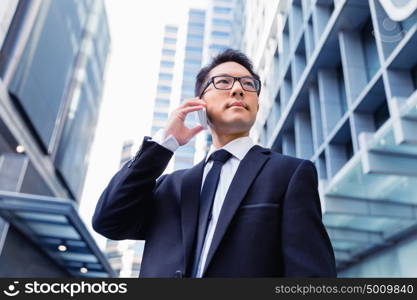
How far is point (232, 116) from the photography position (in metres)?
2.00

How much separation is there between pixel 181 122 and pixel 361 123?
869 centimetres

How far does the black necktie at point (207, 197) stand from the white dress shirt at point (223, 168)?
19 millimetres

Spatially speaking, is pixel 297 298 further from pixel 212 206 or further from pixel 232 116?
pixel 232 116

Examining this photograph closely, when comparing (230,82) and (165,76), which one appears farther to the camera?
(165,76)

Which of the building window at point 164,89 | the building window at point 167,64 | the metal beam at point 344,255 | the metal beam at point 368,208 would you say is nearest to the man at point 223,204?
the metal beam at point 368,208

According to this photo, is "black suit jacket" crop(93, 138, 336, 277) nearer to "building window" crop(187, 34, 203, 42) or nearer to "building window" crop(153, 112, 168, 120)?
"building window" crop(153, 112, 168, 120)

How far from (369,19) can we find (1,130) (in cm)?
1473

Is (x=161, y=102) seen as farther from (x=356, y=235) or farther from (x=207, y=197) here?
(x=207, y=197)

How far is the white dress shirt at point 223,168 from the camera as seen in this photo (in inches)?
66.2

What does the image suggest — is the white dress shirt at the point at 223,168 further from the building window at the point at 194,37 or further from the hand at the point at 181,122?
the building window at the point at 194,37

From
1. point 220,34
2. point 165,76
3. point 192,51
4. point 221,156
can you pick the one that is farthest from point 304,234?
point 165,76

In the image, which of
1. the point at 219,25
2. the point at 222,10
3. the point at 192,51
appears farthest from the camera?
the point at 192,51

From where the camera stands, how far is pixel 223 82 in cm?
215

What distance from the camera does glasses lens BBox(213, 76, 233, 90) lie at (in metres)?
2.13
